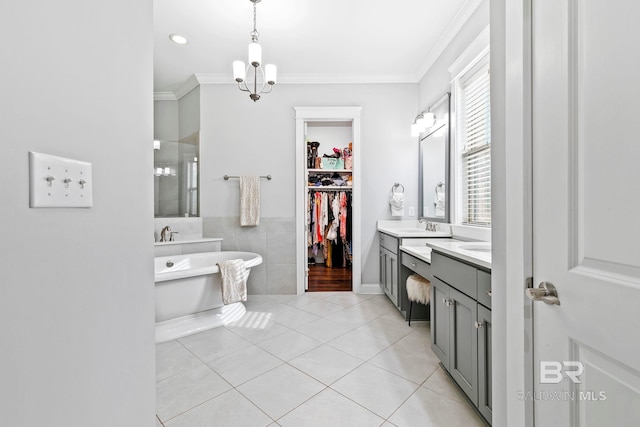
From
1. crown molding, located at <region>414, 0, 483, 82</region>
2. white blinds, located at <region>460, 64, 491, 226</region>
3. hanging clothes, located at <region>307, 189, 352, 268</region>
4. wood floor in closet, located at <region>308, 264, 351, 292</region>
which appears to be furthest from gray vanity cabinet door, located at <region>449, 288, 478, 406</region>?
hanging clothes, located at <region>307, 189, 352, 268</region>

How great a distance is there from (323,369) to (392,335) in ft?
2.57

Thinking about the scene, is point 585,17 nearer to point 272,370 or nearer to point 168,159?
point 272,370

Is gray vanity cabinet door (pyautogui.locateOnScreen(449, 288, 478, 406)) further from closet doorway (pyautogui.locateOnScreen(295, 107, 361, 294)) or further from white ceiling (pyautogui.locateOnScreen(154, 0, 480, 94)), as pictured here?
white ceiling (pyautogui.locateOnScreen(154, 0, 480, 94))

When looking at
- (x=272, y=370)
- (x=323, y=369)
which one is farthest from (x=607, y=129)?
(x=272, y=370)

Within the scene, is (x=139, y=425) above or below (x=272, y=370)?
above

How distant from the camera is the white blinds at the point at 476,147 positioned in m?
2.08

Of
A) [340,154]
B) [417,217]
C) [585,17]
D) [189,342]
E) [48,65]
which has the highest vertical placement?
[340,154]

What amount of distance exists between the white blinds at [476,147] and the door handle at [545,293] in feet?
4.88

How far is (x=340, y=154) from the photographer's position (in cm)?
444

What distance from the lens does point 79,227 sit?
1.98 feet

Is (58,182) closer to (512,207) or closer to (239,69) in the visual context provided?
(512,207)

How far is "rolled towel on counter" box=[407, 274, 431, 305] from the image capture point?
2.21 metres

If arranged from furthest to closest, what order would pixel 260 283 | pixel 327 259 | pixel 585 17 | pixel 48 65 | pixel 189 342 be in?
pixel 327 259 → pixel 260 283 → pixel 189 342 → pixel 585 17 → pixel 48 65

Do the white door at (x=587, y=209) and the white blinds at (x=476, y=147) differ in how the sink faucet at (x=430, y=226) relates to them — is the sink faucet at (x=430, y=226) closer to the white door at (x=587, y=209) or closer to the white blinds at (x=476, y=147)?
the white blinds at (x=476, y=147)
